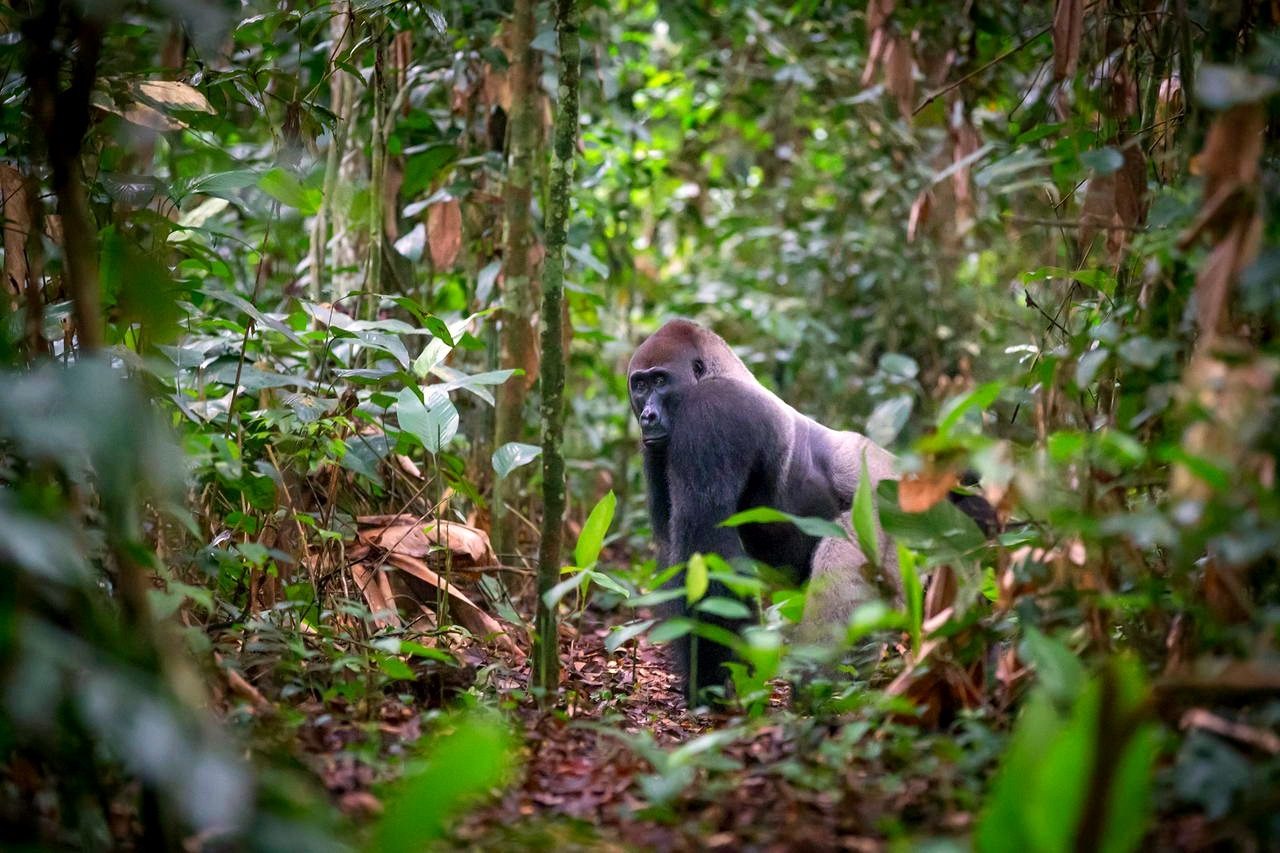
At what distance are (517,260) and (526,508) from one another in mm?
1224

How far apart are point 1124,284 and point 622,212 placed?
450cm

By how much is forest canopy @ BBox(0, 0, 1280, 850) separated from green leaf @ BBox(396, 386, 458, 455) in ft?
0.04

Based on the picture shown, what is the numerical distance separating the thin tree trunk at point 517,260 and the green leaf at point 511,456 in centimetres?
70

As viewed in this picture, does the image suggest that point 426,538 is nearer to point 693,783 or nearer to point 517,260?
point 517,260

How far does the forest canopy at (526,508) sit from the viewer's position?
1.78 m

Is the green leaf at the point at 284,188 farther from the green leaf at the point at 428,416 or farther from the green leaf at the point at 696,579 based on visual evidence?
the green leaf at the point at 696,579

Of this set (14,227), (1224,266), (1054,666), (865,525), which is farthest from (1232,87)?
(14,227)

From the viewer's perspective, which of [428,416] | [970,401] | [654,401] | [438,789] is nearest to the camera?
[438,789]

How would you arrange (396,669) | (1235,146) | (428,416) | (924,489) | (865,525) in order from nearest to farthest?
1. (1235,146)
2. (924,489)
3. (865,525)
4. (396,669)
5. (428,416)

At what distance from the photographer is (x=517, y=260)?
467 centimetres

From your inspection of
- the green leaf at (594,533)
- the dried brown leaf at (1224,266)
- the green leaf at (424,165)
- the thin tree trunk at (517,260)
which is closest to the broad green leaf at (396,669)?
the green leaf at (594,533)

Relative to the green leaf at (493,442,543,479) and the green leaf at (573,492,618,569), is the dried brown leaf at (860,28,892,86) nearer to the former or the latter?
the green leaf at (493,442,543,479)

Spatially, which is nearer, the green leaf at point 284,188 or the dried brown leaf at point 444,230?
the green leaf at point 284,188

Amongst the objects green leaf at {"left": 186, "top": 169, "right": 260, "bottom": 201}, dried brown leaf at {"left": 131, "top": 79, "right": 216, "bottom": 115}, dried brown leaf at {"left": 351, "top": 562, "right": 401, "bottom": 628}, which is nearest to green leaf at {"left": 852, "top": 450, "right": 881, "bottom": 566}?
dried brown leaf at {"left": 351, "top": 562, "right": 401, "bottom": 628}
